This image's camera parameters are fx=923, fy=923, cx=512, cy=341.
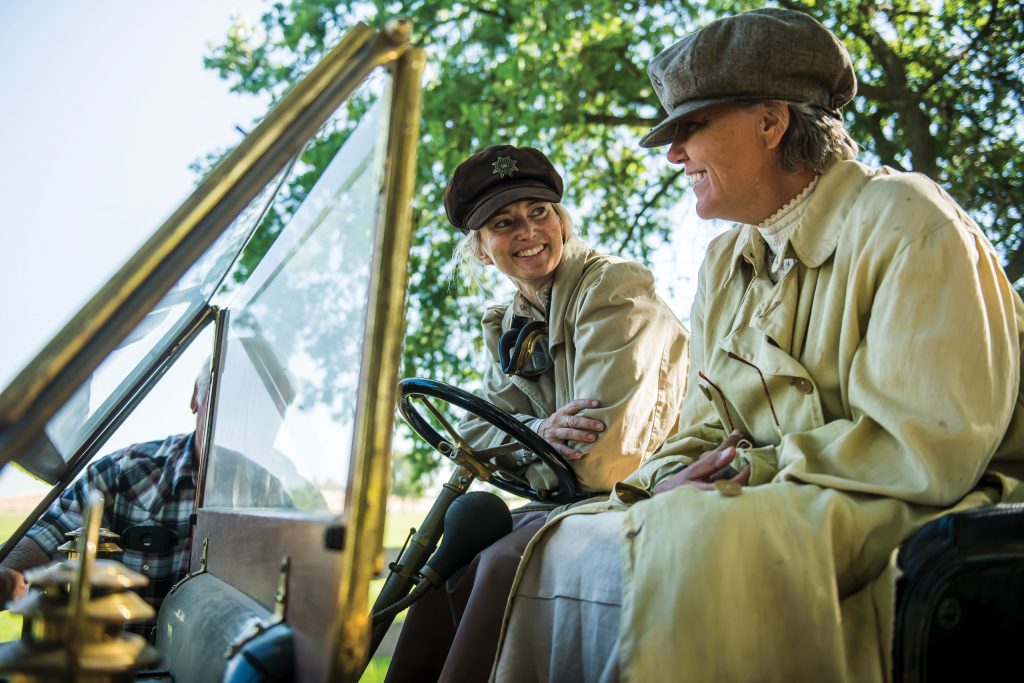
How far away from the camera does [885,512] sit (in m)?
1.60

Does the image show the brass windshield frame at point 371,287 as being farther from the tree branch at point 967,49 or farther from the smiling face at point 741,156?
the tree branch at point 967,49

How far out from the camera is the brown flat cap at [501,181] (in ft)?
10.8

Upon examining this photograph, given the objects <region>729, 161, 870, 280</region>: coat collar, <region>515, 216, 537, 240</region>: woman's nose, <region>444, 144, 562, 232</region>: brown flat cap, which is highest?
<region>444, 144, 562, 232</region>: brown flat cap

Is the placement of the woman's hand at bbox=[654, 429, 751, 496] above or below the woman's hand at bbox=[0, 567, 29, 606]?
above

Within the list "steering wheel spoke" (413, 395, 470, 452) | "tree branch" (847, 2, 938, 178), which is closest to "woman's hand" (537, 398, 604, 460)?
"steering wheel spoke" (413, 395, 470, 452)

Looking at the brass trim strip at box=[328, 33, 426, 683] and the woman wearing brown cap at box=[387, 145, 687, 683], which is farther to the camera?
the woman wearing brown cap at box=[387, 145, 687, 683]

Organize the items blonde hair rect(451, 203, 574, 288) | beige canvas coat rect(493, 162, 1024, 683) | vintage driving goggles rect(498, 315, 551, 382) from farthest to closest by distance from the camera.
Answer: blonde hair rect(451, 203, 574, 288) < vintage driving goggles rect(498, 315, 551, 382) < beige canvas coat rect(493, 162, 1024, 683)

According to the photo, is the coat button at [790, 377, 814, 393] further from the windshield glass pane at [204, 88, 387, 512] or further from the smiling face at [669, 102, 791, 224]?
the windshield glass pane at [204, 88, 387, 512]

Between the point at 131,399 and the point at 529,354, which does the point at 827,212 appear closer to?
the point at 529,354

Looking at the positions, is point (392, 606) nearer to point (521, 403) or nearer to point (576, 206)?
point (521, 403)

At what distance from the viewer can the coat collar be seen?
2.05 m

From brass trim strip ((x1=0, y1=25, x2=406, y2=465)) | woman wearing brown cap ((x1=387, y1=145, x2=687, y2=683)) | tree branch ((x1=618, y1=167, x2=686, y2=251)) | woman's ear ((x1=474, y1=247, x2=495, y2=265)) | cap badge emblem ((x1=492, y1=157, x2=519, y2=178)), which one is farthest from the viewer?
tree branch ((x1=618, y1=167, x2=686, y2=251))

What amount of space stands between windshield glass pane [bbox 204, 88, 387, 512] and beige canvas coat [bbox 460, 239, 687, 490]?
4.09 feet

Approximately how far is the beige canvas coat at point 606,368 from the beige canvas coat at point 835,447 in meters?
0.62
